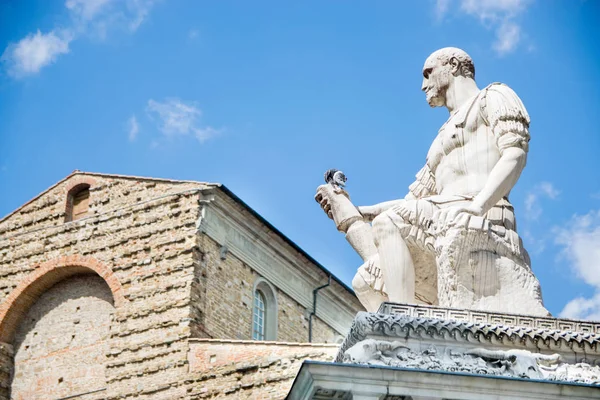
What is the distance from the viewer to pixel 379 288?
514 inches

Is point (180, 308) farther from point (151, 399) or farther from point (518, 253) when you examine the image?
point (518, 253)

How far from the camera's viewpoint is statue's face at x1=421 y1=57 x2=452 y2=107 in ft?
45.3

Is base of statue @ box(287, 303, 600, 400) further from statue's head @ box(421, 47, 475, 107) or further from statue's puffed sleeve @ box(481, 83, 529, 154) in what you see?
statue's head @ box(421, 47, 475, 107)

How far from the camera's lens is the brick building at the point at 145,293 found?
33.4 metres

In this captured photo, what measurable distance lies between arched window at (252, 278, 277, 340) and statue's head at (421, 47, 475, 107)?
73.7 ft

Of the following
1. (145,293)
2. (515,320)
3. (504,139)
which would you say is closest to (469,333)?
(515,320)

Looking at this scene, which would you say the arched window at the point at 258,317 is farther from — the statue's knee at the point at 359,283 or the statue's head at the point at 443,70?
the statue's knee at the point at 359,283

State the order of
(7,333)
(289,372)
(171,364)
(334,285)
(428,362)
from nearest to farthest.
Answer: (428,362) → (289,372) → (171,364) → (7,333) → (334,285)

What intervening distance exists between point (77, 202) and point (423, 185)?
24.9 meters

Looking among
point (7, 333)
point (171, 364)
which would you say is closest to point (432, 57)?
point (171, 364)

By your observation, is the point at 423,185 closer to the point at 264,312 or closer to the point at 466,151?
the point at 466,151

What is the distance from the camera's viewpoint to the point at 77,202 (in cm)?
3784

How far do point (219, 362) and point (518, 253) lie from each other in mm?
20430

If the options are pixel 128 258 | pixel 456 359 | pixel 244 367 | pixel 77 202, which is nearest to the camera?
pixel 456 359
